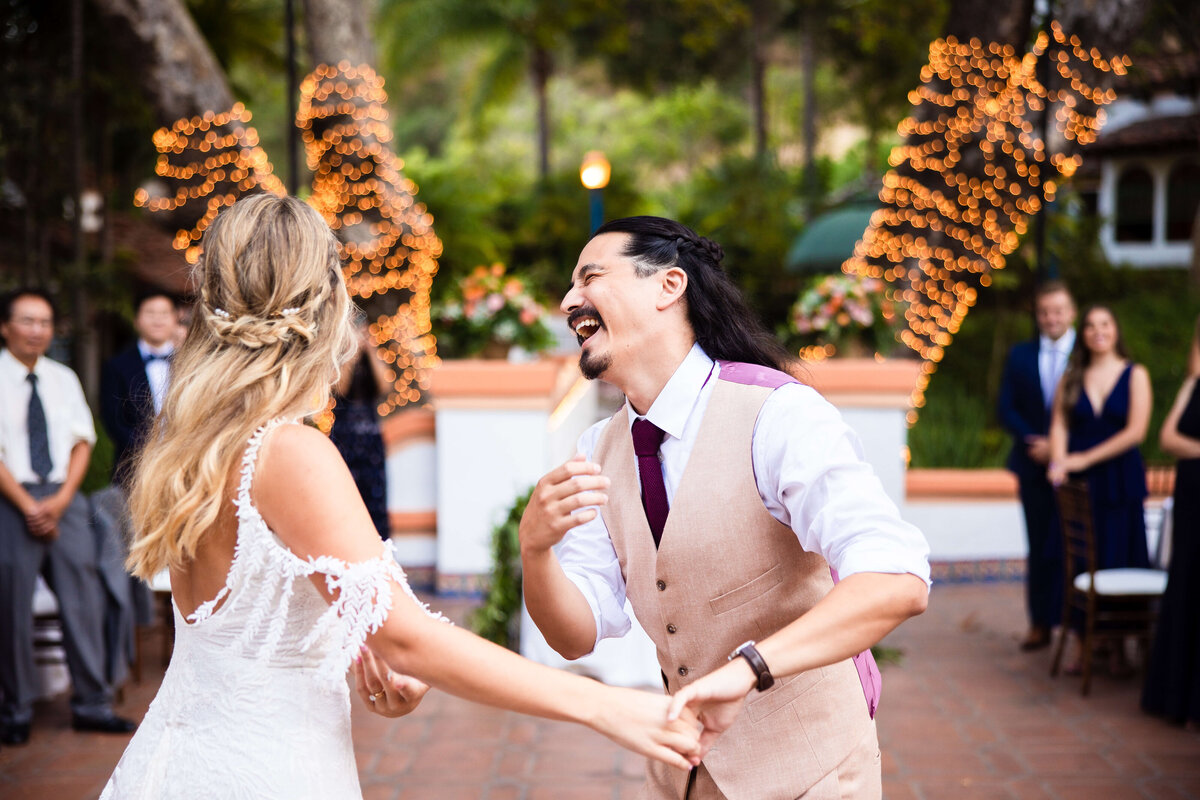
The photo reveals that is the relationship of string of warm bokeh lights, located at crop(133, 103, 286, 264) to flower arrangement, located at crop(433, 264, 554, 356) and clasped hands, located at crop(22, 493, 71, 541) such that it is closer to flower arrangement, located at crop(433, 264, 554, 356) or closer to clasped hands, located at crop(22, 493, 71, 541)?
flower arrangement, located at crop(433, 264, 554, 356)

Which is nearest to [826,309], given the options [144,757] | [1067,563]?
[1067,563]

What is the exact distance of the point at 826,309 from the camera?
780 centimetres

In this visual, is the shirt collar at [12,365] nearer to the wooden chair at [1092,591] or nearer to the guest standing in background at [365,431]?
the guest standing in background at [365,431]

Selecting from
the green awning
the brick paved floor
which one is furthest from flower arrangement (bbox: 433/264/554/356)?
the green awning

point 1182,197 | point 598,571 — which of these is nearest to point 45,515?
point 598,571

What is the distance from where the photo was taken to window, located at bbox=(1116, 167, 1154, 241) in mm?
23328

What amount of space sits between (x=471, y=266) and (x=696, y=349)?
48.9ft

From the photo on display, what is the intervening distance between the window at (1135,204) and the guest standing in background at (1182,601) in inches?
818

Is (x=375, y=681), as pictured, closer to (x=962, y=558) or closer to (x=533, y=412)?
(x=533, y=412)

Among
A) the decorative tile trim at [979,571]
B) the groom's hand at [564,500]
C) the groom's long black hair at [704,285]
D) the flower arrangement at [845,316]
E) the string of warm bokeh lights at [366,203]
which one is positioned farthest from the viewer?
the string of warm bokeh lights at [366,203]

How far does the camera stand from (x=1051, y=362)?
642 cm

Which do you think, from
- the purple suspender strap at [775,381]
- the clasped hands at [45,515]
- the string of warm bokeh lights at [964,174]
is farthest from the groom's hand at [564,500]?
the string of warm bokeh lights at [964,174]

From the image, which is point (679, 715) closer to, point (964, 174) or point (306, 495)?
point (306, 495)

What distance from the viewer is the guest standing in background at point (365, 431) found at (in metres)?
6.67
